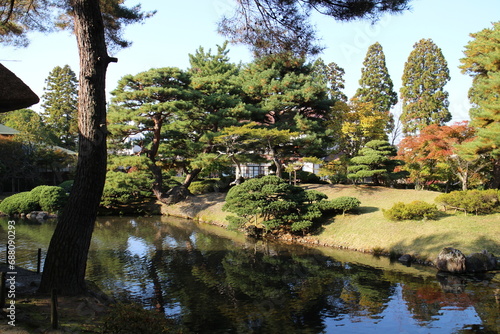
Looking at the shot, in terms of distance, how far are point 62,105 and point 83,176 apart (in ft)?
121

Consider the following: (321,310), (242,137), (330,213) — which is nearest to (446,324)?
(321,310)

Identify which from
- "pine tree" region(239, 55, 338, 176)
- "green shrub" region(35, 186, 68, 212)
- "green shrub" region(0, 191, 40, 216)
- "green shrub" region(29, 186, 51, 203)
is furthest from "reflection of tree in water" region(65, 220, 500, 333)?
"pine tree" region(239, 55, 338, 176)

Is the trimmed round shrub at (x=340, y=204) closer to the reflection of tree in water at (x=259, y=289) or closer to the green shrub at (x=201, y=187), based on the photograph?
the reflection of tree in water at (x=259, y=289)

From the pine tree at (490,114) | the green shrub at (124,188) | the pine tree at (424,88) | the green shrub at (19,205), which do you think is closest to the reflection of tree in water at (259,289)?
the pine tree at (490,114)

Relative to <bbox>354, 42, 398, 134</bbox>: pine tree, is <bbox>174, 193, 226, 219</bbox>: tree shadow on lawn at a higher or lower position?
lower

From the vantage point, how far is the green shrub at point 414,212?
14070 mm

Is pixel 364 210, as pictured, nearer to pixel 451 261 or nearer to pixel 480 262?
pixel 451 261

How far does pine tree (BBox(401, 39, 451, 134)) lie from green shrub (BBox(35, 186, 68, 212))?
87.9 ft

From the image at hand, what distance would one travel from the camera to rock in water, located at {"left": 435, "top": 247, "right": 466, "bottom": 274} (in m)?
10.3

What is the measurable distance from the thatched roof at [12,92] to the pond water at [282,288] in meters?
4.64

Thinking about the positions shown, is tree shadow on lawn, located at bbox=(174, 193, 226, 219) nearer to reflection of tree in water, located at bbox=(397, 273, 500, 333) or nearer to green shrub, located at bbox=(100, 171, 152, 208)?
green shrub, located at bbox=(100, 171, 152, 208)

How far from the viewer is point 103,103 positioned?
6.57 m

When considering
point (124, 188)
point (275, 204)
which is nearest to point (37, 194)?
point (124, 188)

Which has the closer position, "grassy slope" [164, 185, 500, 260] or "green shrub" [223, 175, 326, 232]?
"grassy slope" [164, 185, 500, 260]
